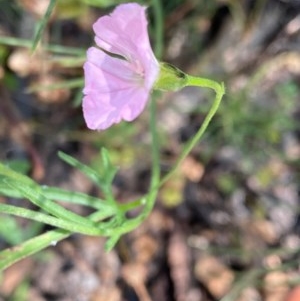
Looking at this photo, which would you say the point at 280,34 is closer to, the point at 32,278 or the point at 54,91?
the point at 54,91

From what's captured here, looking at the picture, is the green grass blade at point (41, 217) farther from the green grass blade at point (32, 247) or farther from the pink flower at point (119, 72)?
the pink flower at point (119, 72)

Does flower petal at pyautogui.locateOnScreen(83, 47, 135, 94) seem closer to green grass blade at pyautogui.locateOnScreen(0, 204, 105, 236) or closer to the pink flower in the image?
the pink flower

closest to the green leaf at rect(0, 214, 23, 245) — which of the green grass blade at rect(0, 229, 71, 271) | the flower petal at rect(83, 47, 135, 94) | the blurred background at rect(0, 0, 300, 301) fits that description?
the blurred background at rect(0, 0, 300, 301)

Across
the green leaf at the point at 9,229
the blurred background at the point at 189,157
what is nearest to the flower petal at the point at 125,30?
the green leaf at the point at 9,229

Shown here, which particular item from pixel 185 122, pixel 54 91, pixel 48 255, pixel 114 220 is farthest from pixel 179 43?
pixel 114 220

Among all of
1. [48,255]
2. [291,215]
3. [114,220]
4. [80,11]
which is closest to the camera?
[114,220]
